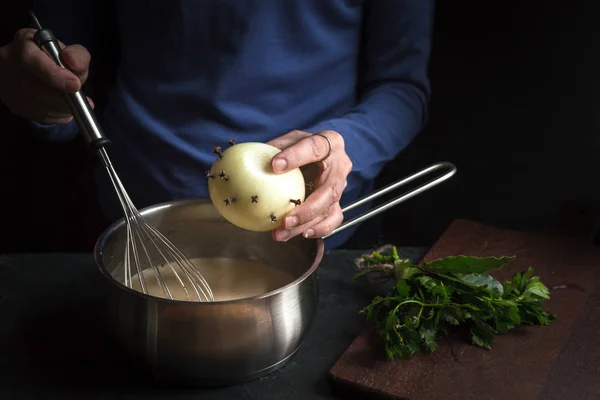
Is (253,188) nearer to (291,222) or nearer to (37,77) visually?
(291,222)

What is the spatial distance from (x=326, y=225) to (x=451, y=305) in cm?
16

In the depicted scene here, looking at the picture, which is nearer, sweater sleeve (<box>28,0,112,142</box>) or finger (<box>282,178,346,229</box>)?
finger (<box>282,178,346,229</box>)

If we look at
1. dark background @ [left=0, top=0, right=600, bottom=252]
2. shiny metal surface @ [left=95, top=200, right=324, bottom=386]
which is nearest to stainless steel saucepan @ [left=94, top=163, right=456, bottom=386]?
shiny metal surface @ [left=95, top=200, right=324, bottom=386]

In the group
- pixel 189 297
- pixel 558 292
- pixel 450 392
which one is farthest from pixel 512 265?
pixel 189 297

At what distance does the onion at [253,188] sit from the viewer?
2.27 ft

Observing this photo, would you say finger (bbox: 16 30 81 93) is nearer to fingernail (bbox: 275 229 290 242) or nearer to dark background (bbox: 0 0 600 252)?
fingernail (bbox: 275 229 290 242)

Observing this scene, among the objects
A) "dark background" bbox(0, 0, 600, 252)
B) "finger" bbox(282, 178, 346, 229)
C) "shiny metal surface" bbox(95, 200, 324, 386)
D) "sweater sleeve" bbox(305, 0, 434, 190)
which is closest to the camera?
"shiny metal surface" bbox(95, 200, 324, 386)

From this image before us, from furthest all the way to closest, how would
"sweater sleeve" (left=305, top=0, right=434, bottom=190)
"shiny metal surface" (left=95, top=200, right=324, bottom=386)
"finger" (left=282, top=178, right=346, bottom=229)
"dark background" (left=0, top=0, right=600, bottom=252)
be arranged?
1. "dark background" (left=0, top=0, right=600, bottom=252)
2. "sweater sleeve" (left=305, top=0, right=434, bottom=190)
3. "finger" (left=282, top=178, right=346, bottom=229)
4. "shiny metal surface" (left=95, top=200, right=324, bottom=386)

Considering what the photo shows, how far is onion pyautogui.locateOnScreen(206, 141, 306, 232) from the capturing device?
2.27ft

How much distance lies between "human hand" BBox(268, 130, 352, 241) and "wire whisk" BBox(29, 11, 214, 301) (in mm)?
114

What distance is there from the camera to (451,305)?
743mm

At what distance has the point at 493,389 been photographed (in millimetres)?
669

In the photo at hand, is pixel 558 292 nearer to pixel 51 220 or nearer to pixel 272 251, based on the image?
pixel 272 251

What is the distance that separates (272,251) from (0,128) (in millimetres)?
848
